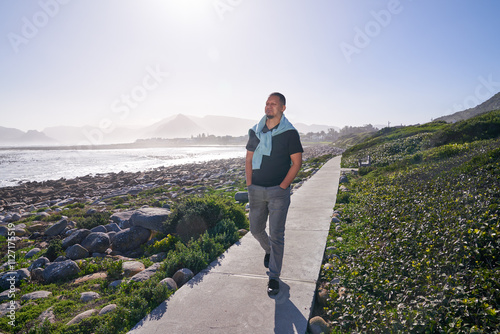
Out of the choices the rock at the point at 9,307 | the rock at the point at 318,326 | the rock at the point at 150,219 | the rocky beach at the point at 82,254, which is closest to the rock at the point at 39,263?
the rocky beach at the point at 82,254

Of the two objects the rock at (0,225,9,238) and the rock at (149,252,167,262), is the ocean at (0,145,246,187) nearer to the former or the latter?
the rock at (0,225,9,238)

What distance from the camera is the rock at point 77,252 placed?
562cm

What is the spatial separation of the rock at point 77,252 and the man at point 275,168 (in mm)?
4513

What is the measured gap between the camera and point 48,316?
3.49m

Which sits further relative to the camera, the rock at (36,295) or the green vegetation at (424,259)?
the rock at (36,295)

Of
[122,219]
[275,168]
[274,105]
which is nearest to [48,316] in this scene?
[275,168]

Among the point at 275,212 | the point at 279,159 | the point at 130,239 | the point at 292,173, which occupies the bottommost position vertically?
the point at 130,239

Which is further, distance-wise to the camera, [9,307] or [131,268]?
[131,268]

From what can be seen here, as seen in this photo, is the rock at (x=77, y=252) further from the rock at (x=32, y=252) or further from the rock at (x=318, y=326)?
the rock at (x=318, y=326)

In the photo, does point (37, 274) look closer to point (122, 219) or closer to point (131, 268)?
point (131, 268)

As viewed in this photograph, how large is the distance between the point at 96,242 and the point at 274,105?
5.35 metres

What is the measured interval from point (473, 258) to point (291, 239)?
108 inches

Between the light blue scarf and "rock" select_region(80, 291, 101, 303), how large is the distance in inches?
124

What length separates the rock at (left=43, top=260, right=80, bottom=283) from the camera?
468 centimetres
